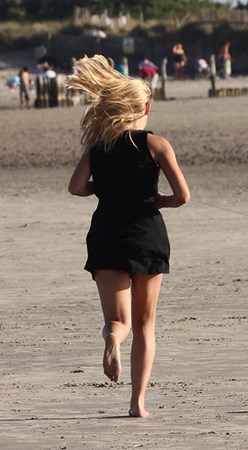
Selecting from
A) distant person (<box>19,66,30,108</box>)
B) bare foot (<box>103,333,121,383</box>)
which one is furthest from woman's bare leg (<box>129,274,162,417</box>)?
distant person (<box>19,66,30,108</box>)

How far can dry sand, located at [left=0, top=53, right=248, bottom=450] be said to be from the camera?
265 inches

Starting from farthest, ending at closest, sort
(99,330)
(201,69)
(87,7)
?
(87,7) → (201,69) → (99,330)

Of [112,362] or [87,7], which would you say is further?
[87,7]

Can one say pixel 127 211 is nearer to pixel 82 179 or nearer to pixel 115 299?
pixel 82 179

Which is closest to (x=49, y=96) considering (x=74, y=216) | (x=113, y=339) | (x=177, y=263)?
(x=74, y=216)

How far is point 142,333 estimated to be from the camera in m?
7.18

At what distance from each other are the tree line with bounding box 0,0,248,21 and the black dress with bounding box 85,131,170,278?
93.1 m

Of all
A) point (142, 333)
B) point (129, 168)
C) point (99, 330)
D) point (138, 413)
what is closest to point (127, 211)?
point (129, 168)

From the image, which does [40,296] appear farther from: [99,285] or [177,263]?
[99,285]

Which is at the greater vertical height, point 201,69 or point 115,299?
point 115,299

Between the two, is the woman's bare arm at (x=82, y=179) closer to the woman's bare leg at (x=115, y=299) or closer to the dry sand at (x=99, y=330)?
the woman's bare leg at (x=115, y=299)

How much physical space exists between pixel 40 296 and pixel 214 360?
3315 millimetres

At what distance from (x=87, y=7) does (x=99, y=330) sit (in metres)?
98.1

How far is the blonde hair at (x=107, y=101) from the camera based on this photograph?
7008mm
